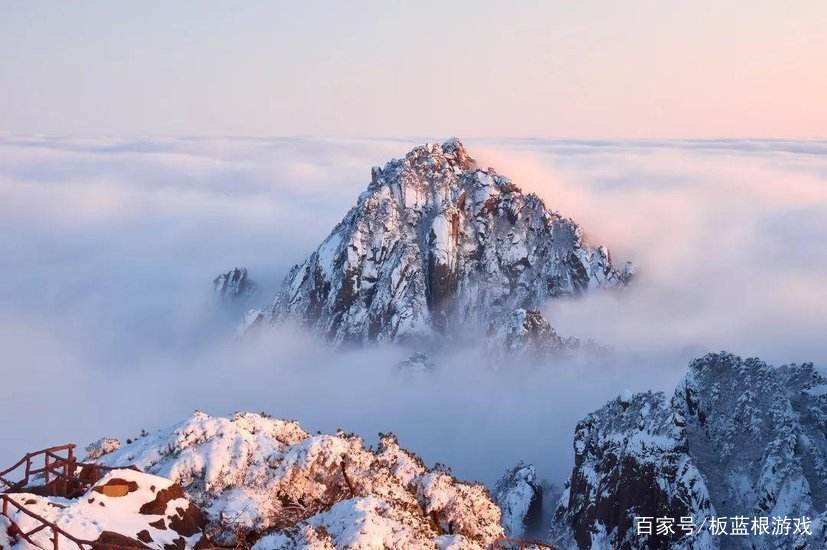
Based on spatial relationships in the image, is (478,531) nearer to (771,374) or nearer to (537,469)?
(771,374)

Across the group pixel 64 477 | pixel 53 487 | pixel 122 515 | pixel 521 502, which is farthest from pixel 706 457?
pixel 122 515

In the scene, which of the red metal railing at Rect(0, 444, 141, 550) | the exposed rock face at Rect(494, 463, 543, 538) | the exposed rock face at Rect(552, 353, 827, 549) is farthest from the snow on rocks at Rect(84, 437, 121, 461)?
the exposed rock face at Rect(494, 463, 543, 538)

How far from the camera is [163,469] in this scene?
3550cm

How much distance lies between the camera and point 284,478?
35.3 metres

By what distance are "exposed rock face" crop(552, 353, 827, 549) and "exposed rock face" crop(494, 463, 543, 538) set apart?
48.9 ft

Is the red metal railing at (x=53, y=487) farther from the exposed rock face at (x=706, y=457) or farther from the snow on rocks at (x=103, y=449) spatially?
the exposed rock face at (x=706, y=457)

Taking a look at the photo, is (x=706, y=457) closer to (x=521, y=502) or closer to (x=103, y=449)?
(x=521, y=502)

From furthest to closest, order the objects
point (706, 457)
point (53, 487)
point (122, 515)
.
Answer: point (706, 457), point (53, 487), point (122, 515)

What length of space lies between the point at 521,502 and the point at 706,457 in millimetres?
36225

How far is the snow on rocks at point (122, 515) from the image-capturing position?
27.0 metres

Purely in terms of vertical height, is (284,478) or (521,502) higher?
(284,478)

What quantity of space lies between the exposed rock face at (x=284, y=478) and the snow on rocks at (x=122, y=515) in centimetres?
166

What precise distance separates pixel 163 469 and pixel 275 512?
17.3ft

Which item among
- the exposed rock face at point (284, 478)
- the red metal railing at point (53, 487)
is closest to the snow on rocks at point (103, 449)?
the exposed rock face at point (284, 478)
